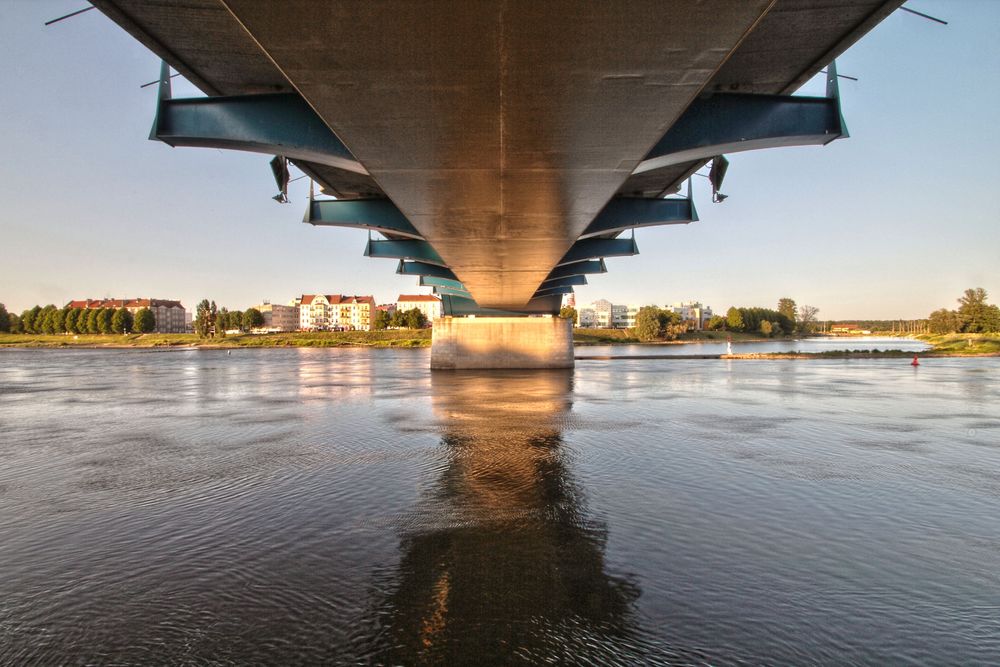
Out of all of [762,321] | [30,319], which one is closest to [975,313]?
[762,321]

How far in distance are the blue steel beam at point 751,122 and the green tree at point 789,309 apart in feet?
579

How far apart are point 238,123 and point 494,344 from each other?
103 ft

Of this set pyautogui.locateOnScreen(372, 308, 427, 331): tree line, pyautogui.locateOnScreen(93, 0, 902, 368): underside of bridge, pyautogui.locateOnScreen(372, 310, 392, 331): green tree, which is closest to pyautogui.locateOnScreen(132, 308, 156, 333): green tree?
pyautogui.locateOnScreen(372, 308, 427, 331): tree line

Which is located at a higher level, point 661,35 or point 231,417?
point 661,35

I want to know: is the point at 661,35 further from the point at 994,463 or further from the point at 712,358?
the point at 712,358

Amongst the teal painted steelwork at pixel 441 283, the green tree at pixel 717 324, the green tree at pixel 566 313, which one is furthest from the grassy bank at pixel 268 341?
the green tree at pixel 717 324

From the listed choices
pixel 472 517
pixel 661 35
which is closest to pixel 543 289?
pixel 472 517

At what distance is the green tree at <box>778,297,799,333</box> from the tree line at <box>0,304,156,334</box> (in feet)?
625

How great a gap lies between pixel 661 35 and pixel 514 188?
4375 millimetres

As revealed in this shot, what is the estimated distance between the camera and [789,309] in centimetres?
17125

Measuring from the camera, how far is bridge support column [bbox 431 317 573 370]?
3872 cm

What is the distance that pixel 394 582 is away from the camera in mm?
5316

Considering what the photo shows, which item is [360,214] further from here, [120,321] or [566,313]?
[120,321]

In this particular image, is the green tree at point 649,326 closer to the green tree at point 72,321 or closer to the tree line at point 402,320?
the tree line at point 402,320
